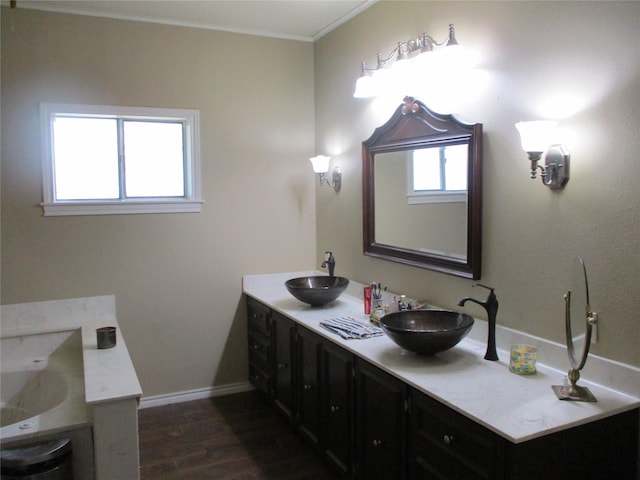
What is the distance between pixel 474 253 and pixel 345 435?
3.64ft

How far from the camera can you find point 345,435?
2.72 m

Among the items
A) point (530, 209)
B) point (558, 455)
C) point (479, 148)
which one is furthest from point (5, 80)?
point (558, 455)

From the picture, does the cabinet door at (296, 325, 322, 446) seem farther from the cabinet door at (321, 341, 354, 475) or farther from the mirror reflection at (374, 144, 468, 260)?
the mirror reflection at (374, 144, 468, 260)

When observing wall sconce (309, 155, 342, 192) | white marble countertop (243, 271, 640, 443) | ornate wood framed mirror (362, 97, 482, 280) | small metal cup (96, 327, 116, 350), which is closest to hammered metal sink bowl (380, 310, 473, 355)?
white marble countertop (243, 271, 640, 443)

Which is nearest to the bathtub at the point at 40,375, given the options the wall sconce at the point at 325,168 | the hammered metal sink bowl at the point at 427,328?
the hammered metal sink bowl at the point at 427,328

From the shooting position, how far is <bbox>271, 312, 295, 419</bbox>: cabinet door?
334 centimetres

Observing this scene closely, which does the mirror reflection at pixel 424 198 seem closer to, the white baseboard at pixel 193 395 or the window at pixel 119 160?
the window at pixel 119 160

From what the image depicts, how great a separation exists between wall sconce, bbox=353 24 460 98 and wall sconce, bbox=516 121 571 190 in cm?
67

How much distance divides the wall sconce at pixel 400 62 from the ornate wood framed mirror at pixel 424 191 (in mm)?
194

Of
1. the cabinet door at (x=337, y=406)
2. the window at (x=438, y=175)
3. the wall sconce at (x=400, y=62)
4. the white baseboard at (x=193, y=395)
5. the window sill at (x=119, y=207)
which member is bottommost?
the white baseboard at (x=193, y=395)

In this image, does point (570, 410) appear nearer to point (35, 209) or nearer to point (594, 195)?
point (594, 195)

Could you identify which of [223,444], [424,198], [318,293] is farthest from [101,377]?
[424,198]

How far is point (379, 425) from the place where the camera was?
2.41 m

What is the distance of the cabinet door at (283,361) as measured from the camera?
334 centimetres
